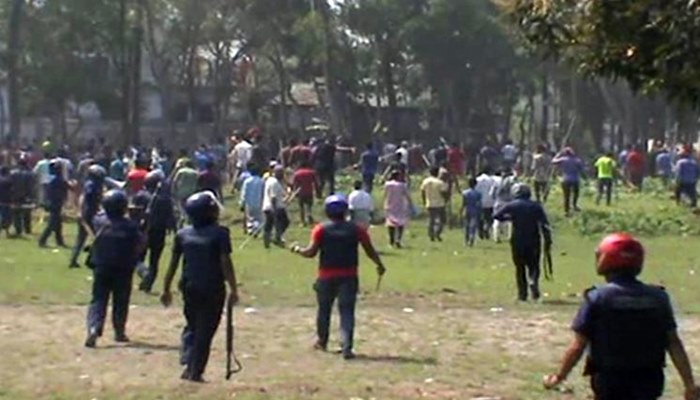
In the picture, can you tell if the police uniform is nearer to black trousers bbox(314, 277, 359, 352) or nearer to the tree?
black trousers bbox(314, 277, 359, 352)

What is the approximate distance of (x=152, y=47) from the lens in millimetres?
77375

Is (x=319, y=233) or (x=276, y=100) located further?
(x=276, y=100)

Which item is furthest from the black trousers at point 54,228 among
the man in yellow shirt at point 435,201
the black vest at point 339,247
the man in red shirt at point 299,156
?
the black vest at point 339,247

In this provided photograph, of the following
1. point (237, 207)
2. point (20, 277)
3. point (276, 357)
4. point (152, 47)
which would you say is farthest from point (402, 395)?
point (152, 47)

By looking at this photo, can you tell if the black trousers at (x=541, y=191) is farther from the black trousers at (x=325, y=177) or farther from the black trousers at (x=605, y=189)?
the black trousers at (x=325, y=177)

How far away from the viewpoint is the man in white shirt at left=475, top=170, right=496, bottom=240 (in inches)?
1492

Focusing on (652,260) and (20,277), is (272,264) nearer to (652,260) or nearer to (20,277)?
(20,277)

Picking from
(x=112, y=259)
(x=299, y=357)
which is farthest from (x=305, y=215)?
(x=299, y=357)

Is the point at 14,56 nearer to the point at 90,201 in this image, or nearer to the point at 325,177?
the point at 325,177

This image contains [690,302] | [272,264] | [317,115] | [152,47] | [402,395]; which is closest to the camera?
[402,395]

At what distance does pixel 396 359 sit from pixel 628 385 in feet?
26.7

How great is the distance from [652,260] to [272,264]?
7243mm

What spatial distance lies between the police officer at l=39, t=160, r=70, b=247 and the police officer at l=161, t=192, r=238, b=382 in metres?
18.7

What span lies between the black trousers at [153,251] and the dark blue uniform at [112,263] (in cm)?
519
